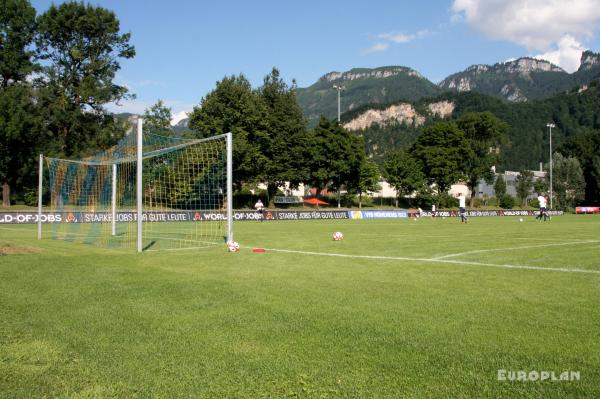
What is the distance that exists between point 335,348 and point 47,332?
3.78 meters

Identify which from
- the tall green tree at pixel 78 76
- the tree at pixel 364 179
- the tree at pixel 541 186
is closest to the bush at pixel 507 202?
the tree at pixel 541 186

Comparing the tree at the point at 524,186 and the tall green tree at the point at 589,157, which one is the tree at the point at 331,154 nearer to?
the tree at the point at 524,186

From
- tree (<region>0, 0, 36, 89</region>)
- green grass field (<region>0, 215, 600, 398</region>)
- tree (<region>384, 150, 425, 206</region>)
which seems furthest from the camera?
tree (<region>384, 150, 425, 206</region>)

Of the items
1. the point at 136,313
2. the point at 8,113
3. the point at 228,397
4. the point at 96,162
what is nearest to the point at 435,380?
the point at 228,397

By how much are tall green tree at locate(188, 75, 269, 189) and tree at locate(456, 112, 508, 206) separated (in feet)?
144

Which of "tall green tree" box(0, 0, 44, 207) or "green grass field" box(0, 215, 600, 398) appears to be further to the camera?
"tall green tree" box(0, 0, 44, 207)

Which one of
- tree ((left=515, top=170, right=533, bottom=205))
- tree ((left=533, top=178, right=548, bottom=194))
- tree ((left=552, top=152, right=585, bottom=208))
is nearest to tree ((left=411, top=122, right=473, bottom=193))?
tree ((left=552, top=152, right=585, bottom=208))

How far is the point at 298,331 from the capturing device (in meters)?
6.39

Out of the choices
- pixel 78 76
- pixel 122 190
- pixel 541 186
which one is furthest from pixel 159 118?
pixel 541 186

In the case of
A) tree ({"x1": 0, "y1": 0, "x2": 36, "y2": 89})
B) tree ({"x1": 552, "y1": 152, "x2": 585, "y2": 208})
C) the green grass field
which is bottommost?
the green grass field

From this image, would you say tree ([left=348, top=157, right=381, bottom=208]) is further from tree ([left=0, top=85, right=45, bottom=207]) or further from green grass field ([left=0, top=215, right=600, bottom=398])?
green grass field ([left=0, top=215, right=600, bottom=398])

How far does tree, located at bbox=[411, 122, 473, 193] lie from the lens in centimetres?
8294

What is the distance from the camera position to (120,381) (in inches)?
189

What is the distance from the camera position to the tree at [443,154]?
82.9m
